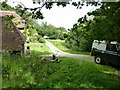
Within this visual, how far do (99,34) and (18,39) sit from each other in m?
10.4

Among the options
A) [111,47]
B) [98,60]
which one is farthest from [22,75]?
[98,60]

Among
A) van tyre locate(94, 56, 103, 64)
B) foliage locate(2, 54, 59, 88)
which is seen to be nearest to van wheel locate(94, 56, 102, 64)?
van tyre locate(94, 56, 103, 64)

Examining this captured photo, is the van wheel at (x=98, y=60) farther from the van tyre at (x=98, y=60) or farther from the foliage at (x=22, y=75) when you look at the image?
the foliage at (x=22, y=75)

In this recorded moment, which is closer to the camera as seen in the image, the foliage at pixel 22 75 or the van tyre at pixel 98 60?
the foliage at pixel 22 75

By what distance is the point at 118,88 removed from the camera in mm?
5105

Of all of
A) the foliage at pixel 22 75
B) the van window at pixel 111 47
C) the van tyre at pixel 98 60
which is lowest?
the van tyre at pixel 98 60

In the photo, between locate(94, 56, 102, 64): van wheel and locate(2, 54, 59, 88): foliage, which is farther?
locate(94, 56, 102, 64): van wheel

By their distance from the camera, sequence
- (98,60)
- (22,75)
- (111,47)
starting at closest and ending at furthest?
(22,75)
(111,47)
(98,60)

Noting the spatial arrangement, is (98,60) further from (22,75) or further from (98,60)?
(22,75)

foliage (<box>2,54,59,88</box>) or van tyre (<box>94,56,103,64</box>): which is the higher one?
foliage (<box>2,54,59,88</box>)

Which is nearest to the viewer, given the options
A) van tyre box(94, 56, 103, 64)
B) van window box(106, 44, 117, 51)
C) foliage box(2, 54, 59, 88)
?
foliage box(2, 54, 59, 88)

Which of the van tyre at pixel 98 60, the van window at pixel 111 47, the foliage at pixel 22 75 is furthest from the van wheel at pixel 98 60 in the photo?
the foliage at pixel 22 75

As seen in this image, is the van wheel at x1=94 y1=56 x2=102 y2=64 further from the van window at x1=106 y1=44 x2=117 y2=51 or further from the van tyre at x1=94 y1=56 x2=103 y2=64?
the van window at x1=106 y1=44 x2=117 y2=51

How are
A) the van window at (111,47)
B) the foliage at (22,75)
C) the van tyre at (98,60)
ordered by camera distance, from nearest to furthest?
the foliage at (22,75) → the van window at (111,47) → the van tyre at (98,60)
